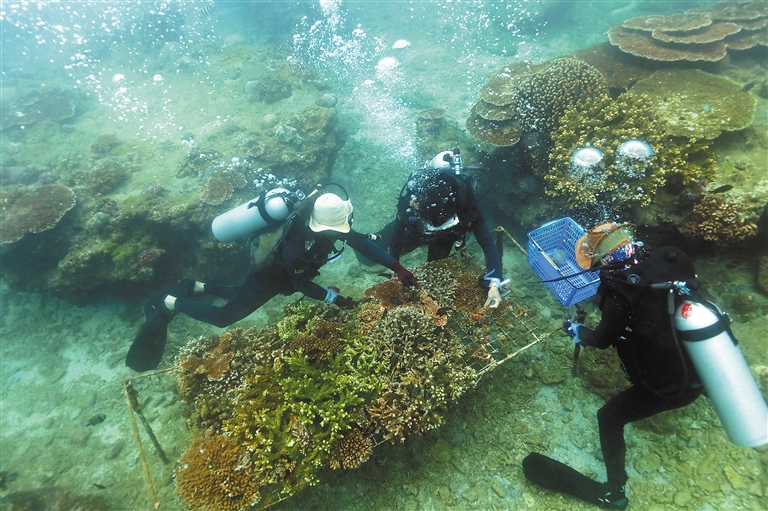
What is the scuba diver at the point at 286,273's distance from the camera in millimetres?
3932

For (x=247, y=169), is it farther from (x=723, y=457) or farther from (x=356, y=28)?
(x=356, y=28)

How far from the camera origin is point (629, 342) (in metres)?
2.84

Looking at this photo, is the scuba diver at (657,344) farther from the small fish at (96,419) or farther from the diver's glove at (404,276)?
the small fish at (96,419)

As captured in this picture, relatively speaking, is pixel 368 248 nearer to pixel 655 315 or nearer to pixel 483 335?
pixel 483 335

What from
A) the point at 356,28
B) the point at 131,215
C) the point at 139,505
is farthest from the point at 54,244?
the point at 356,28

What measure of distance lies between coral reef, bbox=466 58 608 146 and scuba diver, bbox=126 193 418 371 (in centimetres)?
424

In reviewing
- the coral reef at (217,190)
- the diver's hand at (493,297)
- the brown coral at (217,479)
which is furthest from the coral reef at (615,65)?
the brown coral at (217,479)

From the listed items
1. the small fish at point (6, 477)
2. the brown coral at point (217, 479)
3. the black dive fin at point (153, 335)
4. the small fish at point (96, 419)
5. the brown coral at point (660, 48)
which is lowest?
the small fish at point (96, 419)

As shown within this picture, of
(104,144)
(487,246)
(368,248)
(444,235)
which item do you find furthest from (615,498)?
(104,144)

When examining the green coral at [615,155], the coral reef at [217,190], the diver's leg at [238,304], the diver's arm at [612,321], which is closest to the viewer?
the diver's arm at [612,321]

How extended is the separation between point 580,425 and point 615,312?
7.38ft

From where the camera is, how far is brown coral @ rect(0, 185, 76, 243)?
7.02 m

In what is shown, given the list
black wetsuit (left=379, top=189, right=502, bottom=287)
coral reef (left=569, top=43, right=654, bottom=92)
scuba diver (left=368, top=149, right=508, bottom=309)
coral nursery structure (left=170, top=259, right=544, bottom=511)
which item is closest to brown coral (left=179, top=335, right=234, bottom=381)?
coral nursery structure (left=170, top=259, right=544, bottom=511)

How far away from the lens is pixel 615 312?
270 cm
